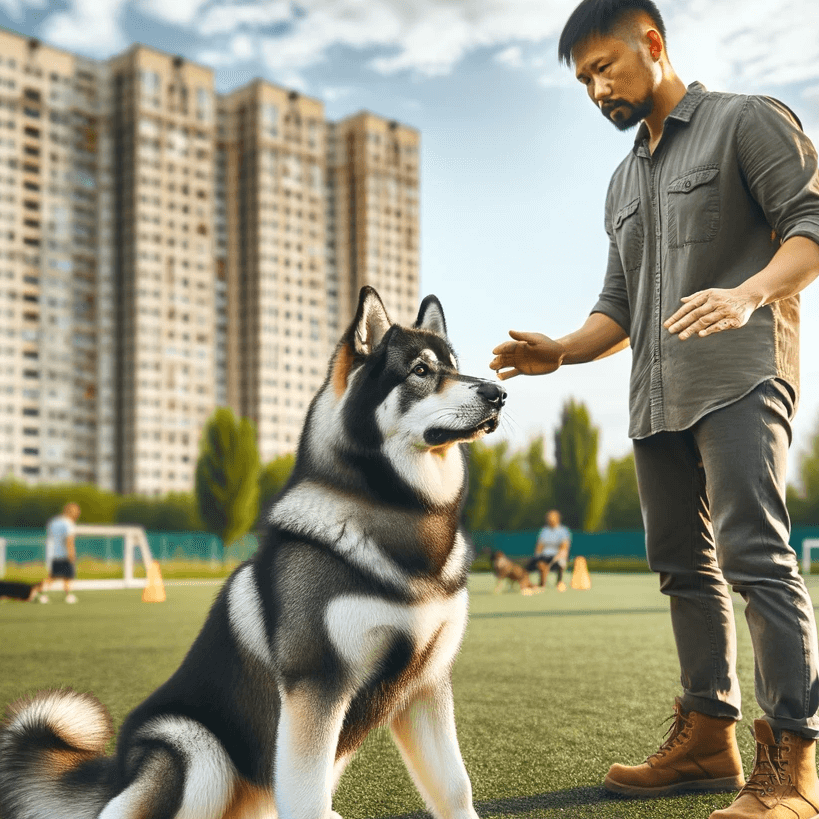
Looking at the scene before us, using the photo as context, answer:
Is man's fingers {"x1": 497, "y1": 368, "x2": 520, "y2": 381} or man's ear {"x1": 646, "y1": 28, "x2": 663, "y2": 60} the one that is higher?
man's ear {"x1": 646, "y1": 28, "x2": 663, "y2": 60}

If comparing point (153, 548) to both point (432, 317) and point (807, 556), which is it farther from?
point (432, 317)

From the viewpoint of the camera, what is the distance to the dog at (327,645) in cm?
203

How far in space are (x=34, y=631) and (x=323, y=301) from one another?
78.1 meters

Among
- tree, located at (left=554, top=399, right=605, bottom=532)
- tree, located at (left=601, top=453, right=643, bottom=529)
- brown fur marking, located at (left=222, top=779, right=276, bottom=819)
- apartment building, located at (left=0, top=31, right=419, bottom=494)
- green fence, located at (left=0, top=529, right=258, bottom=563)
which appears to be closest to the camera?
brown fur marking, located at (left=222, top=779, right=276, bottom=819)

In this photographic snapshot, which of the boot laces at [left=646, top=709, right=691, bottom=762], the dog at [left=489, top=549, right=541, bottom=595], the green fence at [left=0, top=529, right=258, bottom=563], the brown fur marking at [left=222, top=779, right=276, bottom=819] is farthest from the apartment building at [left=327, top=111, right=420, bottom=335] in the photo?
the brown fur marking at [left=222, top=779, right=276, bottom=819]

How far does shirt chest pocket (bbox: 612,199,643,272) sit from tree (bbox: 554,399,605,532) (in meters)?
37.0

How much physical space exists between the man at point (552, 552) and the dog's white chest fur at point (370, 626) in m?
14.6

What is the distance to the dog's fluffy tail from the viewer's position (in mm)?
2160

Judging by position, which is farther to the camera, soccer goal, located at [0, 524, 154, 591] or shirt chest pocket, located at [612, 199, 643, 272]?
soccer goal, located at [0, 524, 154, 591]

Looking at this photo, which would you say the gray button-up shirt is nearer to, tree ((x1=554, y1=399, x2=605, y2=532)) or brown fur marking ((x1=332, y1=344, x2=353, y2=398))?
brown fur marking ((x1=332, y1=344, x2=353, y2=398))

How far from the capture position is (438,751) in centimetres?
225

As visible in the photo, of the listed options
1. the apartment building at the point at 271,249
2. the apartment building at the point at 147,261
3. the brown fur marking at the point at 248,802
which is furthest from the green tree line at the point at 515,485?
the apartment building at the point at 271,249

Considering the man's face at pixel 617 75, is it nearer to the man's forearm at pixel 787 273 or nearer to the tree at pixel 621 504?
the man's forearm at pixel 787 273

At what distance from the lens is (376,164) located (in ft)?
286
